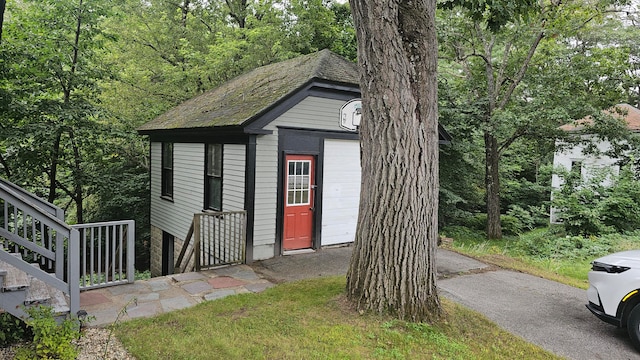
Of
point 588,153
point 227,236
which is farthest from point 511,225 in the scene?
point 227,236

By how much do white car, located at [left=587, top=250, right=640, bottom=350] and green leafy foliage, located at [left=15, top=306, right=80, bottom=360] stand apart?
558 cm

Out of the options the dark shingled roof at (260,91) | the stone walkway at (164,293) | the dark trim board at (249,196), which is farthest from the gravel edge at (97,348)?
the dark shingled roof at (260,91)

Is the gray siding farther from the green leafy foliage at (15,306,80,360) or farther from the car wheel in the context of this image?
the car wheel

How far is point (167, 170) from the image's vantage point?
1149cm

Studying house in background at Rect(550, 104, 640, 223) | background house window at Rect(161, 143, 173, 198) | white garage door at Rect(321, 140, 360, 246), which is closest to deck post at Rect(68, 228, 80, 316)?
white garage door at Rect(321, 140, 360, 246)

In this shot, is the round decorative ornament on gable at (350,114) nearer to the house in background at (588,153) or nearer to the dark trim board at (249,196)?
the dark trim board at (249,196)

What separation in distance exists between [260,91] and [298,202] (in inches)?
105

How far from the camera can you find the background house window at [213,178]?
29.0 ft

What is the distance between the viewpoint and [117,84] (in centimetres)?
1528

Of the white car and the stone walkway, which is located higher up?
the white car

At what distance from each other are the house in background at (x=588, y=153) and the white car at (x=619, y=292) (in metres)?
9.01

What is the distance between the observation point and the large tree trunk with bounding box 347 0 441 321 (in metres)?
4.57

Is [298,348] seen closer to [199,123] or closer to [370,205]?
[370,205]

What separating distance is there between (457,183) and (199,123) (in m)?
10.5
